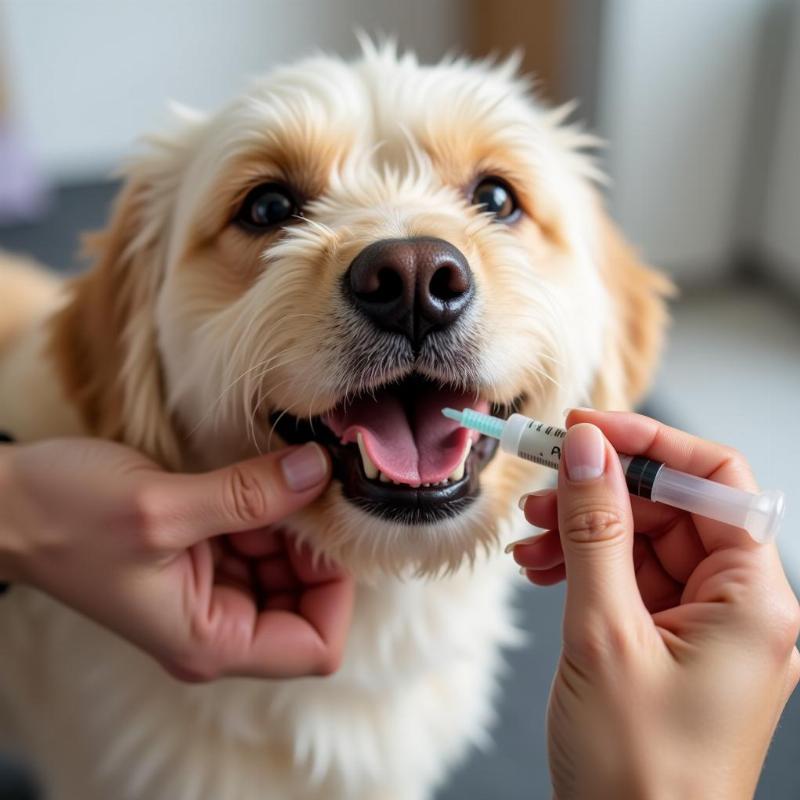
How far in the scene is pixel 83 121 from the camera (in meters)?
3.63

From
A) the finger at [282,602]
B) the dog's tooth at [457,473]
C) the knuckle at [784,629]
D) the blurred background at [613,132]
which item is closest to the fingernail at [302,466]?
the dog's tooth at [457,473]

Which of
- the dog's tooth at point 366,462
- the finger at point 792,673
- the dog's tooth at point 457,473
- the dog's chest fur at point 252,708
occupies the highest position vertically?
the dog's tooth at point 366,462

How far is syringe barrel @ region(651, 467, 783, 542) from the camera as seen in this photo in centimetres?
76

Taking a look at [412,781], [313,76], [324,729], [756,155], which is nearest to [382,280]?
[313,76]

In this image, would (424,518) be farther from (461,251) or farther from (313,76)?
(313,76)

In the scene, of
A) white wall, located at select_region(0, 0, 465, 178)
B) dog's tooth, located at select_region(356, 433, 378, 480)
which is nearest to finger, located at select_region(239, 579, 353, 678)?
dog's tooth, located at select_region(356, 433, 378, 480)

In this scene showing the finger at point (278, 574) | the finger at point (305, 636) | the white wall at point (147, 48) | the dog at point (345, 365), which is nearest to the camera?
the dog at point (345, 365)

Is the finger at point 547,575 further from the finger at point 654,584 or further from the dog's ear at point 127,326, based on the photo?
the dog's ear at point 127,326

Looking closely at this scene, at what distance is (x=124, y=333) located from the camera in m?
1.19

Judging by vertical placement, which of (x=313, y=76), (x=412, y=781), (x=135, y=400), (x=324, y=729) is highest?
(x=313, y=76)

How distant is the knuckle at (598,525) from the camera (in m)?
0.73

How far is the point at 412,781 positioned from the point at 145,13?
3.18 meters

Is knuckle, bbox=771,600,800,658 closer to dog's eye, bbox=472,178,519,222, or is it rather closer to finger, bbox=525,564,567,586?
finger, bbox=525,564,567,586

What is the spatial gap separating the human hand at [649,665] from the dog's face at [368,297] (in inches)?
8.7
